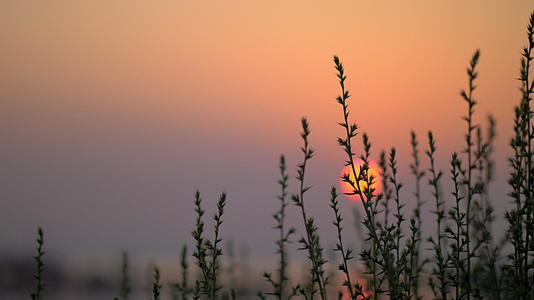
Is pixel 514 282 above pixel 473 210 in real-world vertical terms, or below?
below

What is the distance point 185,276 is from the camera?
6.10 metres

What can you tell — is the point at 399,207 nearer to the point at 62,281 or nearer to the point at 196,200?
the point at 196,200

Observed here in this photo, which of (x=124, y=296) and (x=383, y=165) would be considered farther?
(x=124, y=296)

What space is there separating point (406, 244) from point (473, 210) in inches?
45.4

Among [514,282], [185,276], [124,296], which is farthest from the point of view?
[124,296]

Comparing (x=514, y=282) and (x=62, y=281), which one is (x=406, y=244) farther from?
(x=62, y=281)

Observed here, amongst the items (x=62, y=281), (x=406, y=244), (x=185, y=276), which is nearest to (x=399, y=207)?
(x=406, y=244)

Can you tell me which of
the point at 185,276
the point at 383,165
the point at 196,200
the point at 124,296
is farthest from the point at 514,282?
the point at 124,296

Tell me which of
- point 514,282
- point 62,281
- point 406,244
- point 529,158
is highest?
point 62,281

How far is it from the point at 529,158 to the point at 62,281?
19.4 metres

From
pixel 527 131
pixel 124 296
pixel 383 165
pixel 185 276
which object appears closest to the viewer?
pixel 527 131

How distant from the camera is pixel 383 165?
5.25m

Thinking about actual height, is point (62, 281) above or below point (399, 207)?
above

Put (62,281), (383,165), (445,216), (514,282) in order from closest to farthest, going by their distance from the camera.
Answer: (514,282) → (445,216) → (383,165) → (62,281)
